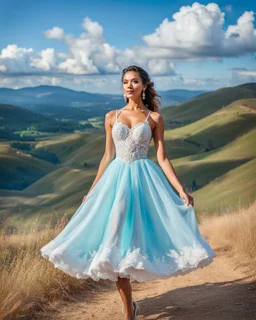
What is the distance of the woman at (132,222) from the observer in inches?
192

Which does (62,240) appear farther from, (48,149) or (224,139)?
(48,149)

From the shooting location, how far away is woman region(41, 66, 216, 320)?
489 centimetres

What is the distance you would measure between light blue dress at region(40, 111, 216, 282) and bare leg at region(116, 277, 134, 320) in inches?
6.5

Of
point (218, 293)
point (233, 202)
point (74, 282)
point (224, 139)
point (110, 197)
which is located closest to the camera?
point (110, 197)

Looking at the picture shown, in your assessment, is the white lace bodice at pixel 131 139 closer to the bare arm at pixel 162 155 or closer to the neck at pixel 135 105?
the bare arm at pixel 162 155

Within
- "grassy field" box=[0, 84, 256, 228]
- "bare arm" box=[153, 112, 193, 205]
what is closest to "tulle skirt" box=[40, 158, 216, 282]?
"bare arm" box=[153, 112, 193, 205]

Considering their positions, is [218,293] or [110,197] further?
[218,293]

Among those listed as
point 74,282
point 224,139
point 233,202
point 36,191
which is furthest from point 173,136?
point 74,282

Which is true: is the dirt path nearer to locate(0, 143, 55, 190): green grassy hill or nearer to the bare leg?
the bare leg

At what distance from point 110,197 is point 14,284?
2.13 metres

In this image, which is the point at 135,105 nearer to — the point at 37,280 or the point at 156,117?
the point at 156,117

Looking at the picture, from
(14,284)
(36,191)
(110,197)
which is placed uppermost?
(110,197)

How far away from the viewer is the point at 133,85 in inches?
217

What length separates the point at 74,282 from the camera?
7.75 meters
